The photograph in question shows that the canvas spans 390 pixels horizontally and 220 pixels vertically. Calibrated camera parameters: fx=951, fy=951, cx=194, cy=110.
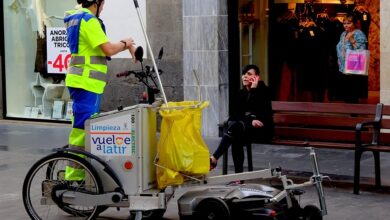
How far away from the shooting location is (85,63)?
783 centimetres

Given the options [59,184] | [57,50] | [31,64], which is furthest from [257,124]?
[31,64]

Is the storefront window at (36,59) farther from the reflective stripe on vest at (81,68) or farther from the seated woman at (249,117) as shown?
the reflective stripe on vest at (81,68)

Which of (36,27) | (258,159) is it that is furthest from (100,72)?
(36,27)

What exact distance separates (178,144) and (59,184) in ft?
3.60

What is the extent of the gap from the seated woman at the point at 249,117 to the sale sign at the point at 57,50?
596cm

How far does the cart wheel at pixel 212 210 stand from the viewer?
729 centimetres

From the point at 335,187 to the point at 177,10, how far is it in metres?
4.64

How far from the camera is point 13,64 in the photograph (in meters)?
15.5

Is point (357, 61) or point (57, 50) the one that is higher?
point (57, 50)

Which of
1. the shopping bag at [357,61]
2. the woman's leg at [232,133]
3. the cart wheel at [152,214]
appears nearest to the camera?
the cart wheel at [152,214]

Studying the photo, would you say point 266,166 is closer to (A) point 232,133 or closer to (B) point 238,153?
(B) point 238,153

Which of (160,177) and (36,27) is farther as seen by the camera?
(36,27)

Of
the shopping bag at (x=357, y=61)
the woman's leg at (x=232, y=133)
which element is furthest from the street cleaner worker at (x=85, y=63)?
the shopping bag at (x=357, y=61)

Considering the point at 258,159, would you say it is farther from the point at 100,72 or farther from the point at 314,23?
the point at 100,72
